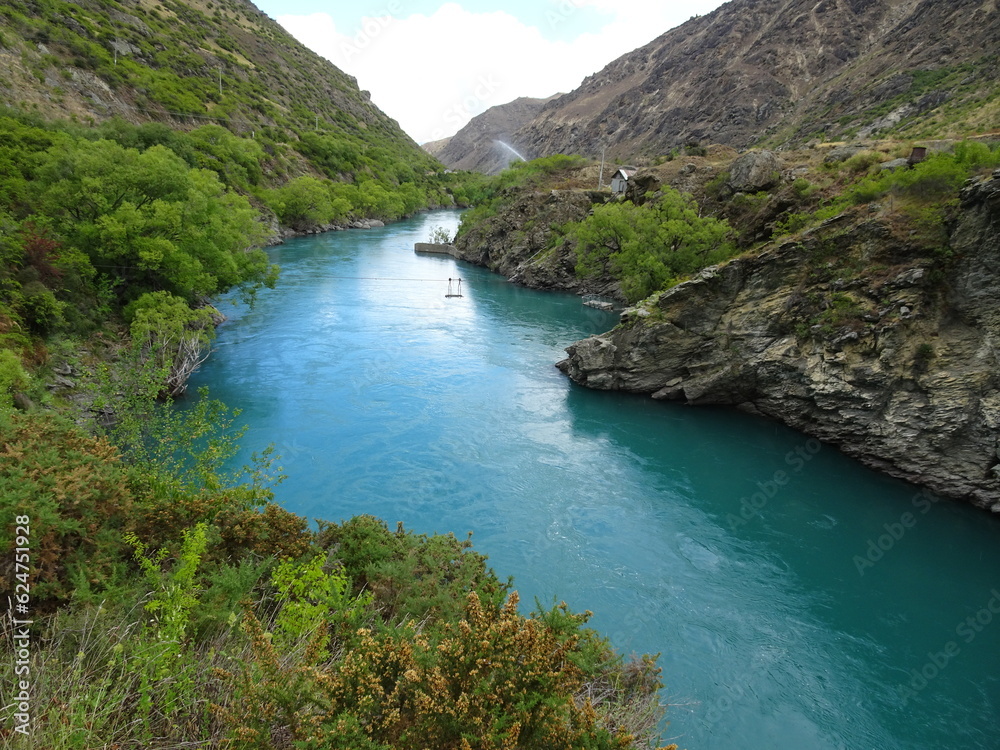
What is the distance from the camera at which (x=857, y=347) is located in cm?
2034

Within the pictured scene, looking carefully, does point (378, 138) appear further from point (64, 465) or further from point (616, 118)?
point (64, 465)

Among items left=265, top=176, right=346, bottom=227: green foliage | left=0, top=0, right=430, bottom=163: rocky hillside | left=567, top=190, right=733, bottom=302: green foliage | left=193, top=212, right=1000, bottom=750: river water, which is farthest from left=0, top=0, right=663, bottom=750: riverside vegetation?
left=265, top=176, right=346, bottom=227: green foliage

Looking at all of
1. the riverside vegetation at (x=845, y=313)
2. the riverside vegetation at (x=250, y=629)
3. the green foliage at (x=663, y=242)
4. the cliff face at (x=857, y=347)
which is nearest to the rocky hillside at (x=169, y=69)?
the green foliage at (x=663, y=242)

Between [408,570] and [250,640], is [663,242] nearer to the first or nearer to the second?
[408,570]

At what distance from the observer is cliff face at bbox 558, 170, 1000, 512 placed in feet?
57.9

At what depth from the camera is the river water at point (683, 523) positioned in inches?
442

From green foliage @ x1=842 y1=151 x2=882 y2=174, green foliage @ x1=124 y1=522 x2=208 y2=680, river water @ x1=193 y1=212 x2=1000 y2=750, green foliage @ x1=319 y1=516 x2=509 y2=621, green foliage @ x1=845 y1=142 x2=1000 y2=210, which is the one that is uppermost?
green foliage @ x1=842 y1=151 x2=882 y2=174

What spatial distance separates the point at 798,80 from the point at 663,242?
288ft

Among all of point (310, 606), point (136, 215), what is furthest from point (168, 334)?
point (310, 606)

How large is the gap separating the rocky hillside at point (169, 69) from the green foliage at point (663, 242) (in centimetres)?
4569

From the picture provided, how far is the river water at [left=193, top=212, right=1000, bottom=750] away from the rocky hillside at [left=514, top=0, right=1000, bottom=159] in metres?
32.9

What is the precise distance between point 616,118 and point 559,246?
324ft

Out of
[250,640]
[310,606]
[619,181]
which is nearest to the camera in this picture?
[250,640]

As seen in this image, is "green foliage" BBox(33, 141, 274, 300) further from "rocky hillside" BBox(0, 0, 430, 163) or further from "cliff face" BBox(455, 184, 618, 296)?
"cliff face" BBox(455, 184, 618, 296)
